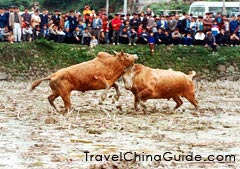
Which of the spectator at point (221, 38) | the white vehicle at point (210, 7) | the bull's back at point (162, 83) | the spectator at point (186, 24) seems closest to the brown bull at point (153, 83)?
the bull's back at point (162, 83)

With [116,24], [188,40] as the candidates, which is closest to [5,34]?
[116,24]

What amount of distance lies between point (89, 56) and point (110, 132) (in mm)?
16440

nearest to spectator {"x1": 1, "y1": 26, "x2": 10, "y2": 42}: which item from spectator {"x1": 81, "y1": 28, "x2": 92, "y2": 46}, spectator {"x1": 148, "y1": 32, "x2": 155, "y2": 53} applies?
spectator {"x1": 81, "y1": 28, "x2": 92, "y2": 46}

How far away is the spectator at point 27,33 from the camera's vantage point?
3238cm

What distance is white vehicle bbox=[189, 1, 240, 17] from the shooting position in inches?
1762

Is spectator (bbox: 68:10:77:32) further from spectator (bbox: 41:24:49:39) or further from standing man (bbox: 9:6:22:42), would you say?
standing man (bbox: 9:6:22:42)

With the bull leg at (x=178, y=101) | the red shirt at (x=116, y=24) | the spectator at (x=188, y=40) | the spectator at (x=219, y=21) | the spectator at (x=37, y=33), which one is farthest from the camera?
the spectator at (x=219, y=21)

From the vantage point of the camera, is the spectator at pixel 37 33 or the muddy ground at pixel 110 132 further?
the spectator at pixel 37 33

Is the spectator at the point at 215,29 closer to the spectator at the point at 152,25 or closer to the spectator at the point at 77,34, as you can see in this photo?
the spectator at the point at 152,25

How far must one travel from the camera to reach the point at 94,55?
32594 mm

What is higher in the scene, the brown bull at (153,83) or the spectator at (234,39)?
the brown bull at (153,83)

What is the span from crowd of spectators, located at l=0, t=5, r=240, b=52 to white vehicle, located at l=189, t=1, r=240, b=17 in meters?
9.84

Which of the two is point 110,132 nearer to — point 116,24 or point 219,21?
point 116,24

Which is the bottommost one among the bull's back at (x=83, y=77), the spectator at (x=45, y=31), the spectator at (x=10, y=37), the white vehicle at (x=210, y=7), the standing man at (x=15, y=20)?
the white vehicle at (x=210, y=7)
